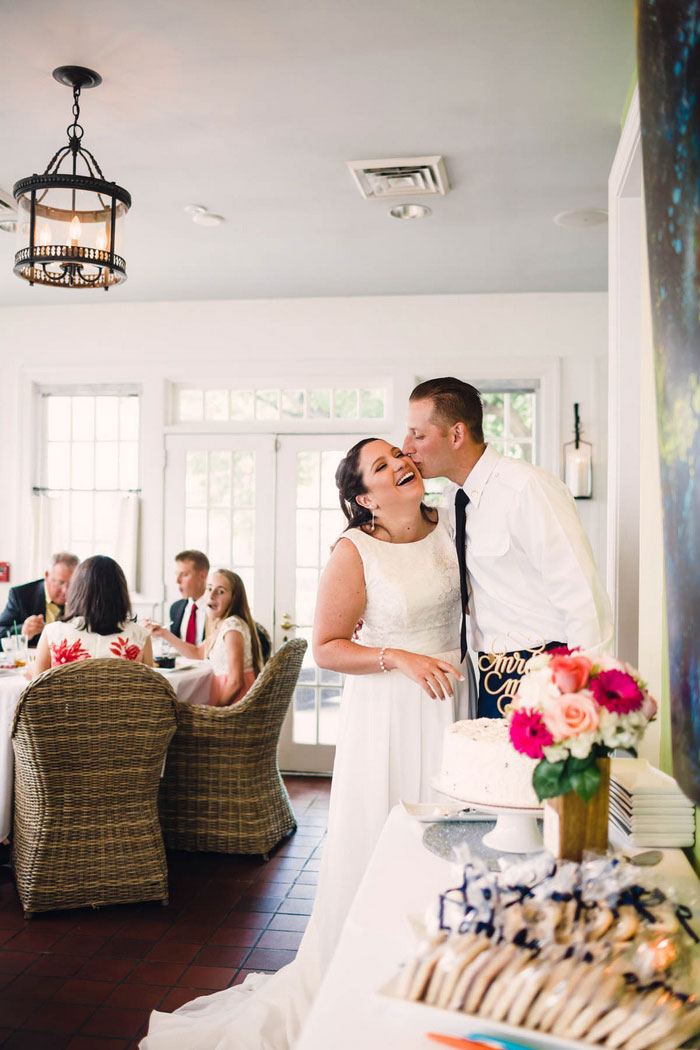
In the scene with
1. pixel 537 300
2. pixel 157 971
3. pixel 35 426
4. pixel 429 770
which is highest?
pixel 537 300

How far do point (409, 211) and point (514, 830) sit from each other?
344cm

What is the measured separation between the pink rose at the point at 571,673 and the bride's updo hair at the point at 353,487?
50.9 inches

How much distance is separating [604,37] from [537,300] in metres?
3.12

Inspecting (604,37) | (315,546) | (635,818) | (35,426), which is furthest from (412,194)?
(35,426)

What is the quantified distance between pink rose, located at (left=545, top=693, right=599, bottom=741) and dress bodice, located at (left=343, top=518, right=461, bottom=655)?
46.2 inches

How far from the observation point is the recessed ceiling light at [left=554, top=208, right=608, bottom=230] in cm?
441

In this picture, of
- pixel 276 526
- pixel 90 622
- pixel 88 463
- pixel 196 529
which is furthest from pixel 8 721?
pixel 88 463

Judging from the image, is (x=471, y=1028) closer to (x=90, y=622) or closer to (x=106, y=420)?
(x=90, y=622)

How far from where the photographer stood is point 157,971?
312 cm

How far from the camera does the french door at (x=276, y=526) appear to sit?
6.29m

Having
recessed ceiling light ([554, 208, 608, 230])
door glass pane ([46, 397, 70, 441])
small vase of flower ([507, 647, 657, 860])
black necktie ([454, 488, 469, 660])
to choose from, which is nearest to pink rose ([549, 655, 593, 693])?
small vase of flower ([507, 647, 657, 860])

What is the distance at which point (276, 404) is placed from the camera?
6375mm

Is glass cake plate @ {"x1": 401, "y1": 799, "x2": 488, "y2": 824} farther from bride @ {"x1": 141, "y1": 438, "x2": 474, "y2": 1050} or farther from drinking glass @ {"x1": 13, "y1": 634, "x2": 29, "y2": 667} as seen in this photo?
drinking glass @ {"x1": 13, "y1": 634, "x2": 29, "y2": 667}

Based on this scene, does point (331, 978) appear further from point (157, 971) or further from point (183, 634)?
point (183, 634)
